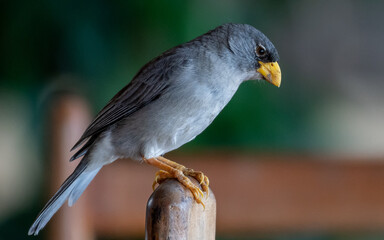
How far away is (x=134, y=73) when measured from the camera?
7.64 feet

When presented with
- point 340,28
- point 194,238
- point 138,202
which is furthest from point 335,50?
point 194,238

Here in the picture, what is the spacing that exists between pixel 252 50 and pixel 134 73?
126cm

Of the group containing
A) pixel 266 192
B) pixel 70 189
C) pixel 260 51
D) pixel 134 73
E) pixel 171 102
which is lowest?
pixel 266 192

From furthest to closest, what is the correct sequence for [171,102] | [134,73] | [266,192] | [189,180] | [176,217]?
[134,73], [266,192], [171,102], [189,180], [176,217]

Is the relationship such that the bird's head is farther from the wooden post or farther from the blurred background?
the blurred background

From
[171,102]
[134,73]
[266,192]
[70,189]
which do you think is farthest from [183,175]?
[134,73]

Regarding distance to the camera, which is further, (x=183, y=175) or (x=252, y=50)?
(x=252, y=50)

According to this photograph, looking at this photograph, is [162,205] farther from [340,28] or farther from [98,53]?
[340,28]

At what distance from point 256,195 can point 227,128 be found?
2.23 ft

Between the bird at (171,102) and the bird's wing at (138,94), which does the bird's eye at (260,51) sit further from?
the bird's wing at (138,94)

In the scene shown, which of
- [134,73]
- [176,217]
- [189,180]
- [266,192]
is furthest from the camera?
[134,73]

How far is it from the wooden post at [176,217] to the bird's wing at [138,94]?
0.38m

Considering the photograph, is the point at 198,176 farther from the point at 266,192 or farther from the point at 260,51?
the point at 266,192

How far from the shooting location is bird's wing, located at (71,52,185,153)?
1.09 m
